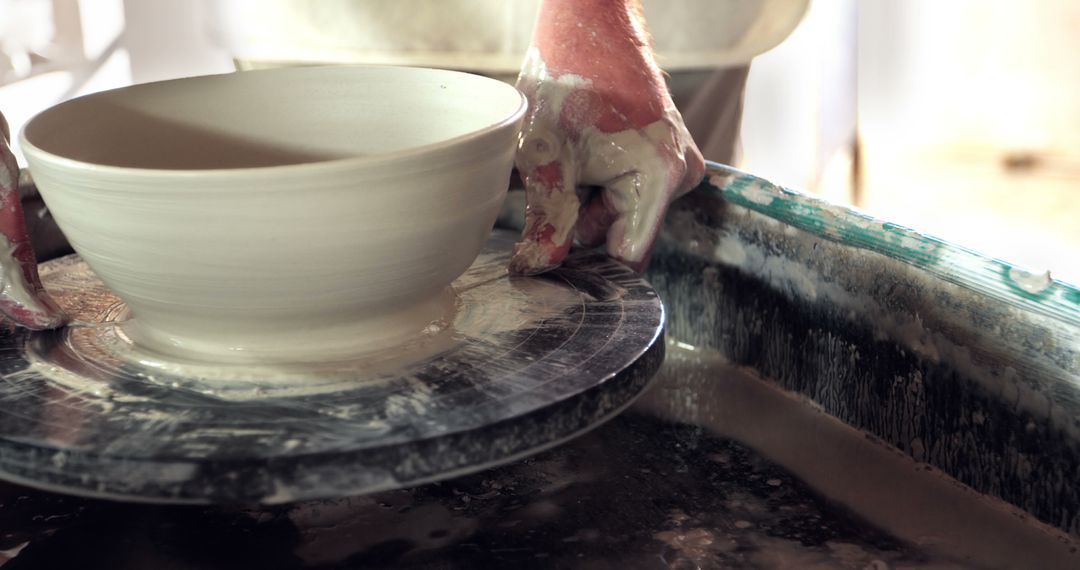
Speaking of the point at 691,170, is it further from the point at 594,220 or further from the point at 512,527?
the point at 512,527

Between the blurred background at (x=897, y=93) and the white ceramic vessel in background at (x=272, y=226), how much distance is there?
1504mm

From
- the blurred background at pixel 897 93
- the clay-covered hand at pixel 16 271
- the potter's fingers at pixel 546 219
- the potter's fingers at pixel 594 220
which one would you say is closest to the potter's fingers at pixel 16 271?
the clay-covered hand at pixel 16 271

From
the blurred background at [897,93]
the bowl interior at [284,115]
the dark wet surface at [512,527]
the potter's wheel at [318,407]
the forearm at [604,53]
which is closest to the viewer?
the potter's wheel at [318,407]

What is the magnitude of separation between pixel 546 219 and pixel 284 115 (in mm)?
302

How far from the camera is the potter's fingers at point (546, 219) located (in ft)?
3.43

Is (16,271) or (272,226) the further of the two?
(16,271)

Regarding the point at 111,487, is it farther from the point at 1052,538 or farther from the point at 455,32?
the point at 455,32

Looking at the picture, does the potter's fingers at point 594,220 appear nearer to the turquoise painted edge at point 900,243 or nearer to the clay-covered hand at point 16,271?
the turquoise painted edge at point 900,243

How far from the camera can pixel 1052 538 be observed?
84 centimetres

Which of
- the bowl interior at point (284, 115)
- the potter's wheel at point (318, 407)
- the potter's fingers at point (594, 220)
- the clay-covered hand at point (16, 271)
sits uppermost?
the bowl interior at point (284, 115)

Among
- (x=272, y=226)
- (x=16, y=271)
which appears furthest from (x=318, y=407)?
(x=16, y=271)

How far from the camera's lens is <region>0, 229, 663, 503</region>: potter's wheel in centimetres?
68

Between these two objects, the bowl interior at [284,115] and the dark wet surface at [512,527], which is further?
the bowl interior at [284,115]

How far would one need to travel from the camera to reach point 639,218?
1.10m
